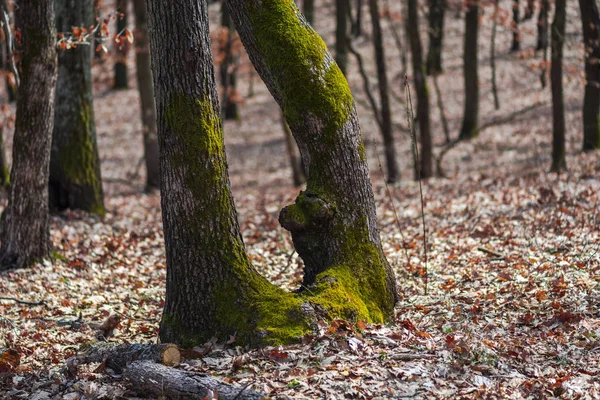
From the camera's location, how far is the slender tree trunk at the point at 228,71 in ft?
69.2

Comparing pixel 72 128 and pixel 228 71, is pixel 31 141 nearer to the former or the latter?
pixel 72 128

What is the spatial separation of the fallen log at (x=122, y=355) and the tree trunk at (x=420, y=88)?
452 inches

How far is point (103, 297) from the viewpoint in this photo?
8.05 metres

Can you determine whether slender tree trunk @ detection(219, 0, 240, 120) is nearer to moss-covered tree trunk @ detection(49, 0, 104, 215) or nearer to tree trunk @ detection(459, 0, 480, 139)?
moss-covered tree trunk @ detection(49, 0, 104, 215)

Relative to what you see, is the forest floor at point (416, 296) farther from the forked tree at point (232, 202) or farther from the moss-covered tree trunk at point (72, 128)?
the moss-covered tree trunk at point (72, 128)

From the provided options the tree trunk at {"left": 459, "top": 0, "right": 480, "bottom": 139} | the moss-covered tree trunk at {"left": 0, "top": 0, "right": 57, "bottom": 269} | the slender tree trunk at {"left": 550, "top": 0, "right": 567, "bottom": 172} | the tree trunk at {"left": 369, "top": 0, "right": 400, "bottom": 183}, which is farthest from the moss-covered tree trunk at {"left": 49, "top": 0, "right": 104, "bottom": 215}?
the tree trunk at {"left": 459, "top": 0, "right": 480, "bottom": 139}

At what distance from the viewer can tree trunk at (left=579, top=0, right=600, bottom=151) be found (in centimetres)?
1405

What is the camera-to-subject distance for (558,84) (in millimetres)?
13008

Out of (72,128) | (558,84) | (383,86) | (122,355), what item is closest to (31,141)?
(72,128)

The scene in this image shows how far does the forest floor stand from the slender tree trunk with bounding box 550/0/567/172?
0.68 metres

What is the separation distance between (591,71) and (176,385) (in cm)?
1353

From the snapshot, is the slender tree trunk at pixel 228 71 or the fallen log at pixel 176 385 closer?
the fallen log at pixel 176 385

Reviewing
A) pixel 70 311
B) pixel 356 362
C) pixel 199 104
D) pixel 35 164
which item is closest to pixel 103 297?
pixel 70 311

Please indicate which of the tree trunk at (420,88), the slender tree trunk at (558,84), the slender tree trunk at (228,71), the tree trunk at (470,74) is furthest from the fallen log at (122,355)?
the tree trunk at (470,74)
